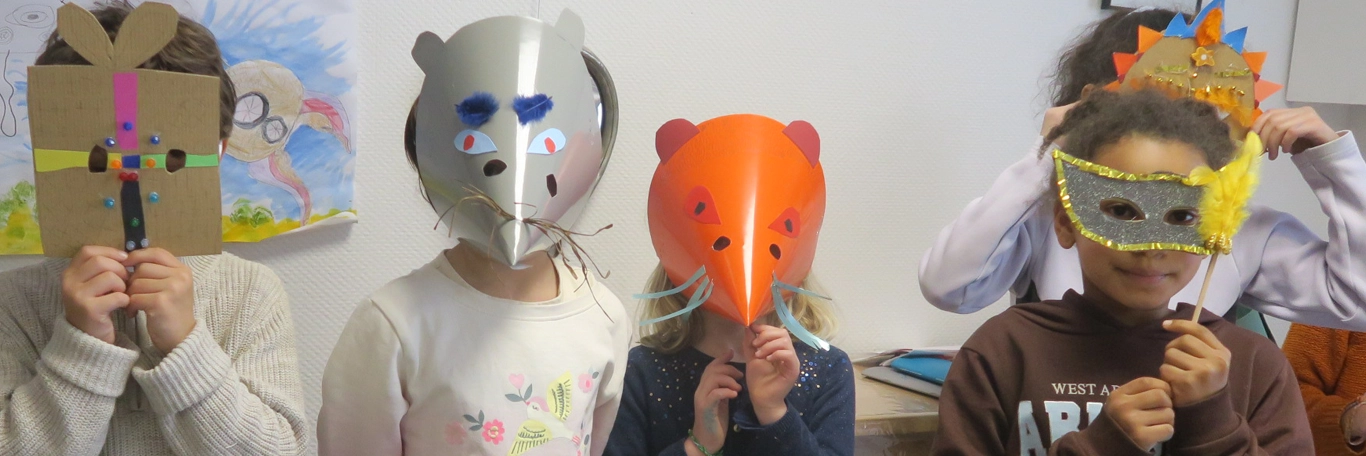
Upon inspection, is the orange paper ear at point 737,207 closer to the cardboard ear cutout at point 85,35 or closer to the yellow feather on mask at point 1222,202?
the yellow feather on mask at point 1222,202

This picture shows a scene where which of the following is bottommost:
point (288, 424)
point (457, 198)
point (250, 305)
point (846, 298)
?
point (846, 298)

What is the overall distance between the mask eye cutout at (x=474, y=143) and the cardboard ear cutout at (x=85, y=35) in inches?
11.9

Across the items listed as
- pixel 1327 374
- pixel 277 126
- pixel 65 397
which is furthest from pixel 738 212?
pixel 1327 374

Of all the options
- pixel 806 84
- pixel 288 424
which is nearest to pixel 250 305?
pixel 288 424

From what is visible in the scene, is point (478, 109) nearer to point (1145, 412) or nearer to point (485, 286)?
point (485, 286)

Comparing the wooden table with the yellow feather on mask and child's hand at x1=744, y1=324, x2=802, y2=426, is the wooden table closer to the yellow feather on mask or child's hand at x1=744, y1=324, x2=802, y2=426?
child's hand at x1=744, y1=324, x2=802, y2=426

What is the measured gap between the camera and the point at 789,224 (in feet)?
3.19

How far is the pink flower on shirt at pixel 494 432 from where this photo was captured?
36.2 inches

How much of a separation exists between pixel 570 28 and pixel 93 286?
1.58ft

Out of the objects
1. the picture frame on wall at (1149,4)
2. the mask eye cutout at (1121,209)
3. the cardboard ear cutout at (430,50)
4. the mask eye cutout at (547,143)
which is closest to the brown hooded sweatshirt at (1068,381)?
the mask eye cutout at (1121,209)

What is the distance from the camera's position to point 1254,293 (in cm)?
125

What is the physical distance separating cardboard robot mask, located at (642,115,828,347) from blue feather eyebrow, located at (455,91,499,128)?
0.66 feet

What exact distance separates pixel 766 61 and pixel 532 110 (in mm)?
960

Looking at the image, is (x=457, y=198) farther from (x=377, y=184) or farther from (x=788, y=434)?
(x=377, y=184)
